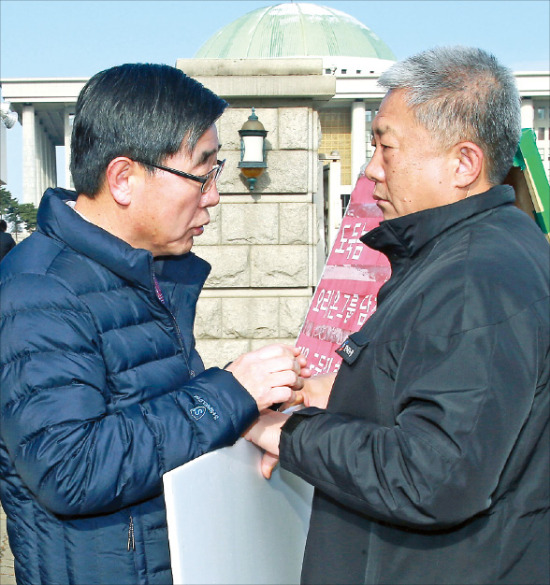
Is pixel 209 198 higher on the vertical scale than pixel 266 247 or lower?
higher

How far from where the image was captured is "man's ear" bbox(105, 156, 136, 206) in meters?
1.43

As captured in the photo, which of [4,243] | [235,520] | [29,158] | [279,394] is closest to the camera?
[235,520]

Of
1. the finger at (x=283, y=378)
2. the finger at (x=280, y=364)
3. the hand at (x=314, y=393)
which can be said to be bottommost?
the hand at (x=314, y=393)

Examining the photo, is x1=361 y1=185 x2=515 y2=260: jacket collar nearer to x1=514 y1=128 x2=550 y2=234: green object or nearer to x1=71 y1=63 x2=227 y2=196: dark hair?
x1=71 y1=63 x2=227 y2=196: dark hair

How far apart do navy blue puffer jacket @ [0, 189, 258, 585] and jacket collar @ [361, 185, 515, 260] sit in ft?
1.47

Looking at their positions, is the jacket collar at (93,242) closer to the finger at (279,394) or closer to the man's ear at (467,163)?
the finger at (279,394)

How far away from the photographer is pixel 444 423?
3.63 ft

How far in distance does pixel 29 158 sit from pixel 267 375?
55.7 meters

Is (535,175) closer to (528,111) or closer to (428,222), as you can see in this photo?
(428,222)

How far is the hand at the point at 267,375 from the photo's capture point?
143 cm

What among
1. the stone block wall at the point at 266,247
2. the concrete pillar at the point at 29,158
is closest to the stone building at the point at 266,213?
the stone block wall at the point at 266,247

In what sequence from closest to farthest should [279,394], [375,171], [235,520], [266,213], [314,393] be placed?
[235,520] → [279,394] → [375,171] → [314,393] → [266,213]

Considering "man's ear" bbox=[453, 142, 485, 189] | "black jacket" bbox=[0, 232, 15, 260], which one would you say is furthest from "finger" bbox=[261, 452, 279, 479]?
"black jacket" bbox=[0, 232, 15, 260]

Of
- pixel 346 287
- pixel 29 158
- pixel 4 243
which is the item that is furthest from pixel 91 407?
pixel 29 158
